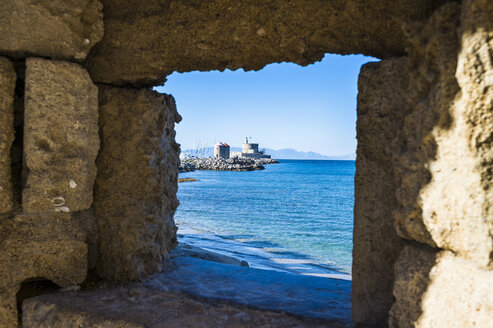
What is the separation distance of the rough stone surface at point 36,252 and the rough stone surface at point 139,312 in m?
0.13

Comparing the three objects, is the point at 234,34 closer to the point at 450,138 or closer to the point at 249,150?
the point at 450,138

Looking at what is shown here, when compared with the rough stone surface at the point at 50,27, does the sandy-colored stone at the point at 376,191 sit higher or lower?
lower

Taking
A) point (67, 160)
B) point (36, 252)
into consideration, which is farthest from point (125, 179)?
point (36, 252)

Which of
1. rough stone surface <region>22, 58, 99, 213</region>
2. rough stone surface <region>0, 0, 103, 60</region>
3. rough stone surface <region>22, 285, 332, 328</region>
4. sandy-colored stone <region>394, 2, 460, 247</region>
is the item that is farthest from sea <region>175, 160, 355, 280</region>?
sandy-colored stone <region>394, 2, 460, 247</region>

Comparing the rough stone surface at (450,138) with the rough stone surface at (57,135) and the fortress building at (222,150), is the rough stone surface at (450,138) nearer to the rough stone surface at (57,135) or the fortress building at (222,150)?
the rough stone surface at (57,135)

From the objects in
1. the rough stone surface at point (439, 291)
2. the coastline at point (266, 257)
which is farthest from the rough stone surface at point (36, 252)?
the coastline at point (266, 257)

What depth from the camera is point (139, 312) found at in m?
2.17

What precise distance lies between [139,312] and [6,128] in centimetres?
137

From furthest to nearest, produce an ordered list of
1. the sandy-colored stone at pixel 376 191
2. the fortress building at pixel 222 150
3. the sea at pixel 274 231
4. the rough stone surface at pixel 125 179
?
the fortress building at pixel 222 150
the sea at pixel 274 231
the rough stone surface at pixel 125 179
the sandy-colored stone at pixel 376 191

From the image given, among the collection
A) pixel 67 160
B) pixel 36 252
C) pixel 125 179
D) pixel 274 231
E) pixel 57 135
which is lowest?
pixel 274 231

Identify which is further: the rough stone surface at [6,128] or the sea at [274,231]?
the sea at [274,231]

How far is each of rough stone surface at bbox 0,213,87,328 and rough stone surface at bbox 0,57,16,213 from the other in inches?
5.7

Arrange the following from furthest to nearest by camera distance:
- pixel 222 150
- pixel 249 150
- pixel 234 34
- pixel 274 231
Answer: pixel 249 150, pixel 222 150, pixel 274 231, pixel 234 34

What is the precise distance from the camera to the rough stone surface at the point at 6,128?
2.30m
